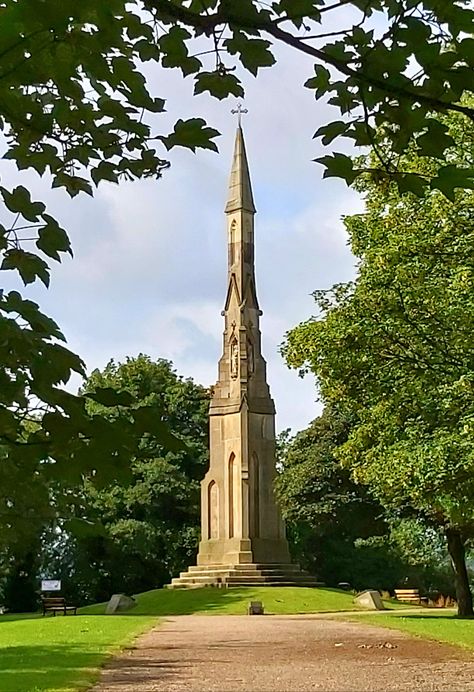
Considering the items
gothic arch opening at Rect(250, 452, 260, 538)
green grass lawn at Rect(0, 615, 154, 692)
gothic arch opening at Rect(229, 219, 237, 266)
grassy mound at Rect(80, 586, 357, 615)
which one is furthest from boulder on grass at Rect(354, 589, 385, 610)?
gothic arch opening at Rect(229, 219, 237, 266)

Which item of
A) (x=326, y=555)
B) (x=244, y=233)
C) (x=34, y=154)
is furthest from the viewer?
(x=326, y=555)

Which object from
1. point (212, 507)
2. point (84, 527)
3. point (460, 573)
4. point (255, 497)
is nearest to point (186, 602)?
point (212, 507)

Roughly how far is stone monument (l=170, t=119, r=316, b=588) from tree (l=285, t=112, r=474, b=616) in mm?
16165

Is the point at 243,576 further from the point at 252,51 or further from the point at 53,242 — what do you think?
the point at 252,51

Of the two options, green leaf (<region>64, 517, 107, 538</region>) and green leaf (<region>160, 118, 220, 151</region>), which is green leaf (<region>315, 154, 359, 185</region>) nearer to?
green leaf (<region>160, 118, 220, 151</region>)

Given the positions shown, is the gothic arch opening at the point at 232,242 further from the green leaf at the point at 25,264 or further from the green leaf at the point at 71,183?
the green leaf at the point at 25,264

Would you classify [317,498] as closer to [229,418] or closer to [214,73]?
[229,418]

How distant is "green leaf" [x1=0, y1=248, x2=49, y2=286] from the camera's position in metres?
3.11

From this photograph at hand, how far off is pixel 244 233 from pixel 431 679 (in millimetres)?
28193

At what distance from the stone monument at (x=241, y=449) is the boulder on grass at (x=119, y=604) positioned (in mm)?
2997

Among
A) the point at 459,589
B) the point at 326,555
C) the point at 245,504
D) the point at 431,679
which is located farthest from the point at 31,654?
the point at 326,555

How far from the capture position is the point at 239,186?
3866cm

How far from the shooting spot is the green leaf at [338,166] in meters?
2.75

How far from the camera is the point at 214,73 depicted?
10.3ft
